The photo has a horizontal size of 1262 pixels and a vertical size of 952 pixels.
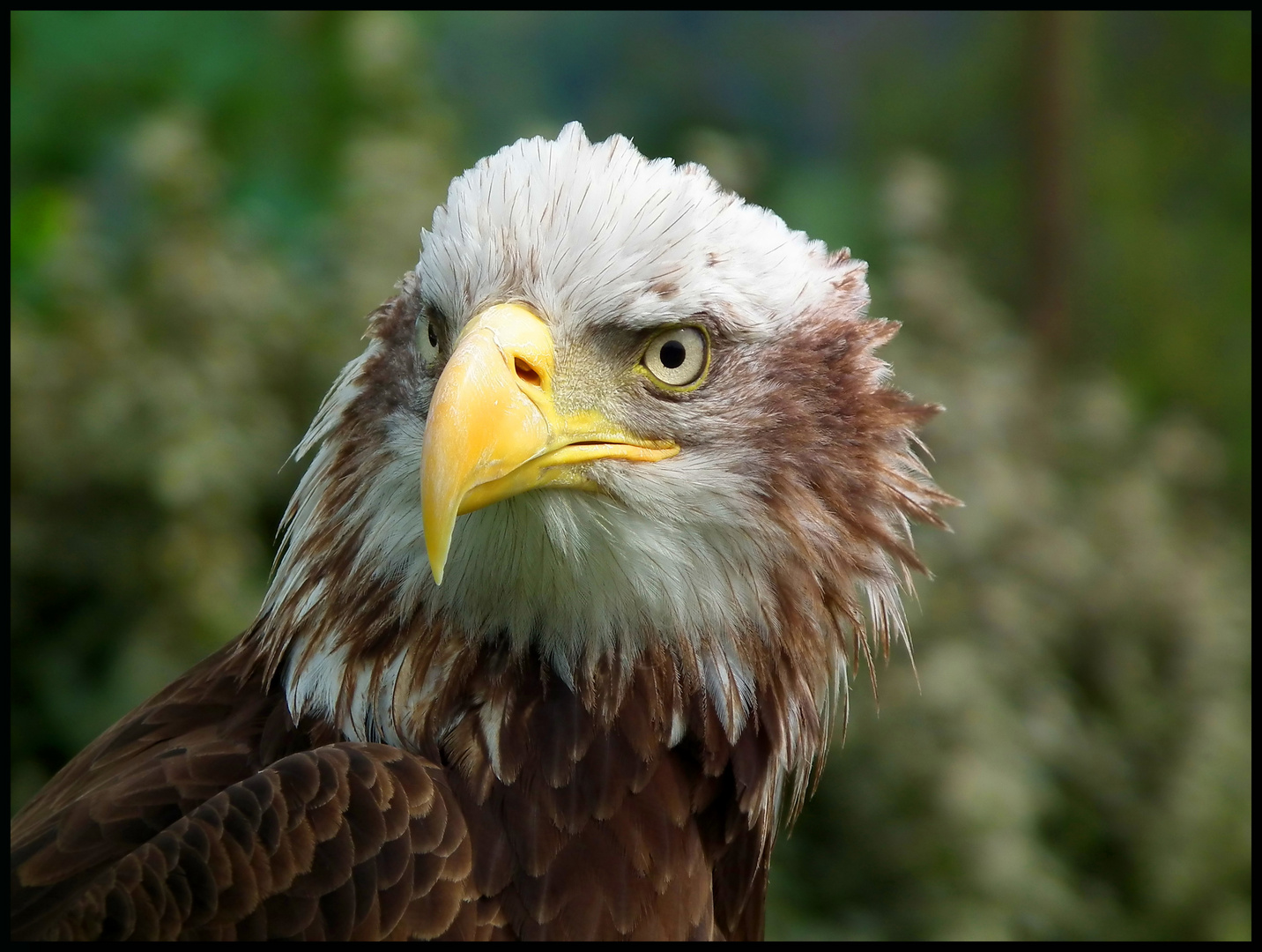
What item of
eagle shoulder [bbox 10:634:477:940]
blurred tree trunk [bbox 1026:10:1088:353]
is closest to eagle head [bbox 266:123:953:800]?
eagle shoulder [bbox 10:634:477:940]

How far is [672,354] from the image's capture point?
167cm

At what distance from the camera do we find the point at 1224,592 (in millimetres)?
4445

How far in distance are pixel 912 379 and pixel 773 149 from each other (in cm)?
138

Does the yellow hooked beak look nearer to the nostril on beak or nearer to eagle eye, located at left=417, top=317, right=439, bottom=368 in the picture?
the nostril on beak

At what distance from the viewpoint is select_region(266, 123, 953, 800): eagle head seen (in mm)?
1623

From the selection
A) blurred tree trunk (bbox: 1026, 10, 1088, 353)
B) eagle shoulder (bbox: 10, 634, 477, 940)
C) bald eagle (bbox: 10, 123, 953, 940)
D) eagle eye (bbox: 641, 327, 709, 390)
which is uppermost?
blurred tree trunk (bbox: 1026, 10, 1088, 353)

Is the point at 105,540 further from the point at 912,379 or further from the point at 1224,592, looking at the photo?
the point at 1224,592

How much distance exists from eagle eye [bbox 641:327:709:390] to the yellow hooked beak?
9cm

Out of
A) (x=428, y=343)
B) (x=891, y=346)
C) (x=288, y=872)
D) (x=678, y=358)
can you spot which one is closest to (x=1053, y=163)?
(x=891, y=346)

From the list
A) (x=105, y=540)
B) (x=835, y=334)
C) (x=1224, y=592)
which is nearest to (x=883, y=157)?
(x=1224, y=592)

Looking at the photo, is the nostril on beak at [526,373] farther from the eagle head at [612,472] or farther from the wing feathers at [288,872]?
the wing feathers at [288,872]

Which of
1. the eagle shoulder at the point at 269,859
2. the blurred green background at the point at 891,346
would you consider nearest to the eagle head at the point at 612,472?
the eagle shoulder at the point at 269,859

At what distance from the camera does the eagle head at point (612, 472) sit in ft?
5.32

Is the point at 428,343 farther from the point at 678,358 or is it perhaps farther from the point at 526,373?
the point at 678,358
